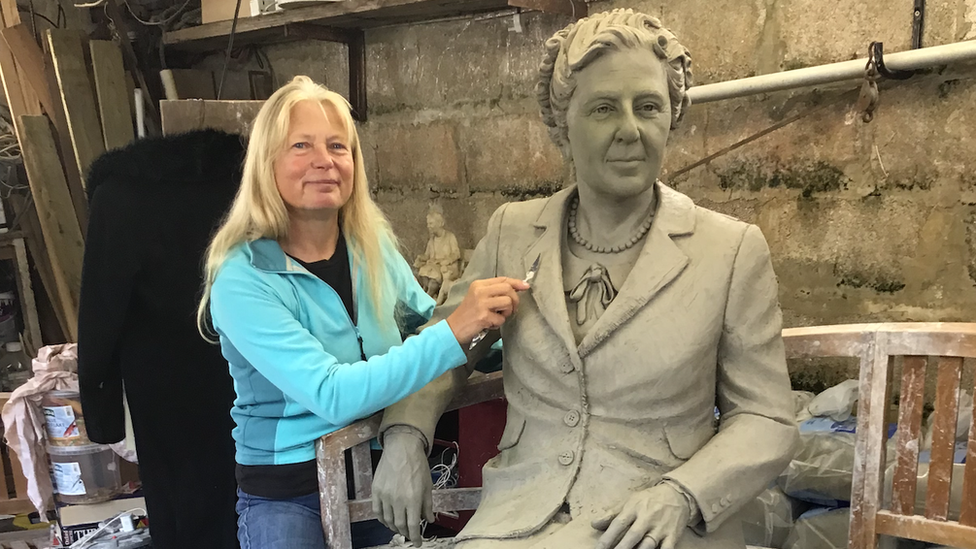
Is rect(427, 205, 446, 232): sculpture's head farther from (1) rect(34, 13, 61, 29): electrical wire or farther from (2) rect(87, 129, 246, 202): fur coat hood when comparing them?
(1) rect(34, 13, 61, 29): electrical wire

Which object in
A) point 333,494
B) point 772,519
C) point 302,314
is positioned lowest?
point 772,519

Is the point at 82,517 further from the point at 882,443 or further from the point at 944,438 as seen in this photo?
the point at 944,438

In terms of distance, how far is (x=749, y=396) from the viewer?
4.39 feet

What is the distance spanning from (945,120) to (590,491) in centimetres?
133

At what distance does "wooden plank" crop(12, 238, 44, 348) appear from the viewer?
372 cm

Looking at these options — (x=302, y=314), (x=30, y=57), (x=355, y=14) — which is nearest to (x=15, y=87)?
(x=30, y=57)

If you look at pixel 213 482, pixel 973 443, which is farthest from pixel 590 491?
pixel 213 482

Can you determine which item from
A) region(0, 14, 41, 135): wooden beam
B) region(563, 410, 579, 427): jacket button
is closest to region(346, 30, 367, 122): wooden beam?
region(0, 14, 41, 135): wooden beam

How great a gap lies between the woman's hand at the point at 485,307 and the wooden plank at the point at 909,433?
0.82m

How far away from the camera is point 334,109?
1661mm

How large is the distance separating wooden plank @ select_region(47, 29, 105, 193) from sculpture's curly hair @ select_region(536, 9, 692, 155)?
8.44 feet

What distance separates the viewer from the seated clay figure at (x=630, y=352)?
50.8 inches

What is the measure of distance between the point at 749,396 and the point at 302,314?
843mm

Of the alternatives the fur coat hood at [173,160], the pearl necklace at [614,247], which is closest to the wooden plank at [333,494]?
the pearl necklace at [614,247]
